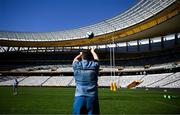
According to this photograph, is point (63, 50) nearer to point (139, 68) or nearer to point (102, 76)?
point (102, 76)

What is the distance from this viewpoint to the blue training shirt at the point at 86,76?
544 centimetres

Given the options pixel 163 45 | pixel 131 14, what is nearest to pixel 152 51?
pixel 163 45

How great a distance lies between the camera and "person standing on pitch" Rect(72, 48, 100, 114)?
5.28 meters

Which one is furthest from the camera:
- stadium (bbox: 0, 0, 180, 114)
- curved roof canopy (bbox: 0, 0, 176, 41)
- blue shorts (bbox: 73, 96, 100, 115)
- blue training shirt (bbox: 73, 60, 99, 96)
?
stadium (bbox: 0, 0, 180, 114)

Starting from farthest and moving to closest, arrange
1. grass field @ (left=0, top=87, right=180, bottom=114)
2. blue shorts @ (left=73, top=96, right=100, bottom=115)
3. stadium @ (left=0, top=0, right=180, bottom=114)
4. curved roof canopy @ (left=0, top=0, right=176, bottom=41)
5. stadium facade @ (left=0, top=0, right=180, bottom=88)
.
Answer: stadium facade @ (left=0, top=0, right=180, bottom=88), stadium @ (left=0, top=0, right=180, bottom=114), curved roof canopy @ (left=0, top=0, right=176, bottom=41), grass field @ (left=0, top=87, right=180, bottom=114), blue shorts @ (left=73, top=96, right=100, bottom=115)

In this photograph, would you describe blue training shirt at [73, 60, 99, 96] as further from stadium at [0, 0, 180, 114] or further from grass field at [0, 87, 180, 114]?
stadium at [0, 0, 180, 114]

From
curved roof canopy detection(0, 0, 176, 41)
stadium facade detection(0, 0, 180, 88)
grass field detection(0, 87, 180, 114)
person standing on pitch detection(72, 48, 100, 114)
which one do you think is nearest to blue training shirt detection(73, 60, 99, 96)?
person standing on pitch detection(72, 48, 100, 114)

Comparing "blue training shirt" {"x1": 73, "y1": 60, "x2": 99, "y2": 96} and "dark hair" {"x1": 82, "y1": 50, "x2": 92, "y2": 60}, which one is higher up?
"dark hair" {"x1": 82, "y1": 50, "x2": 92, "y2": 60}

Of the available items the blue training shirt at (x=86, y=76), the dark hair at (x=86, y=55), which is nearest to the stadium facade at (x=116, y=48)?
the dark hair at (x=86, y=55)

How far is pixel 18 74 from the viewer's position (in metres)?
74.2

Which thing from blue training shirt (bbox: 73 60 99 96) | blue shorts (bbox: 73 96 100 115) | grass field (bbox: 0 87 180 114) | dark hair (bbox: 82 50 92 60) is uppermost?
dark hair (bbox: 82 50 92 60)

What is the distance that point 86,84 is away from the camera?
551 cm

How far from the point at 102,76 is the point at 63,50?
16618 mm

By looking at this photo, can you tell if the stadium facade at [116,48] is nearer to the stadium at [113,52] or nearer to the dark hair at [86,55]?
the stadium at [113,52]
